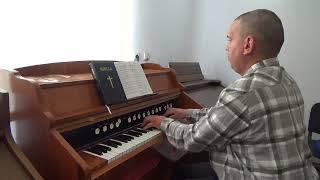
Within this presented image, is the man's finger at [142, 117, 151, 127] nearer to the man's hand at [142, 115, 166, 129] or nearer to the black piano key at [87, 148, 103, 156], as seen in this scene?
the man's hand at [142, 115, 166, 129]

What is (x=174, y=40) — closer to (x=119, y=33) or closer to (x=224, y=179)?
(x=119, y=33)

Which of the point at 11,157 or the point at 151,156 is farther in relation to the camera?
the point at 151,156

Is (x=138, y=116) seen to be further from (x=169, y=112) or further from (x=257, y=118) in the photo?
(x=257, y=118)

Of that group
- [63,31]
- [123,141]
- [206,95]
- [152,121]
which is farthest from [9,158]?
[206,95]

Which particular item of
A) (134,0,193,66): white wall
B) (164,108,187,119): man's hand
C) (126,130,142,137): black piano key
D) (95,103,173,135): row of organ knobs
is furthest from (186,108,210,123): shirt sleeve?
(134,0,193,66): white wall

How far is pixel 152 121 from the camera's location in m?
1.58

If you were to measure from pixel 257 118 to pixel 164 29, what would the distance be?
2127mm

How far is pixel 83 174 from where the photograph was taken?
1.05 metres

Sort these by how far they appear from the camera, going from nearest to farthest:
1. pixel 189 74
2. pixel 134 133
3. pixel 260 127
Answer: pixel 260 127 < pixel 134 133 < pixel 189 74

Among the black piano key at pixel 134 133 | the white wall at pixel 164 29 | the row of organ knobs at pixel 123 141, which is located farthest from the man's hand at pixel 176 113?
the white wall at pixel 164 29

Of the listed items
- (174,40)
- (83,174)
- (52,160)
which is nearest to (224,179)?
(83,174)

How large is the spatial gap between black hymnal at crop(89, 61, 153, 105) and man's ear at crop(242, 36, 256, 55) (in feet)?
2.15

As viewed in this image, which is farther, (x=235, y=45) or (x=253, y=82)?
(x=235, y=45)

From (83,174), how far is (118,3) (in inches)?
71.1
